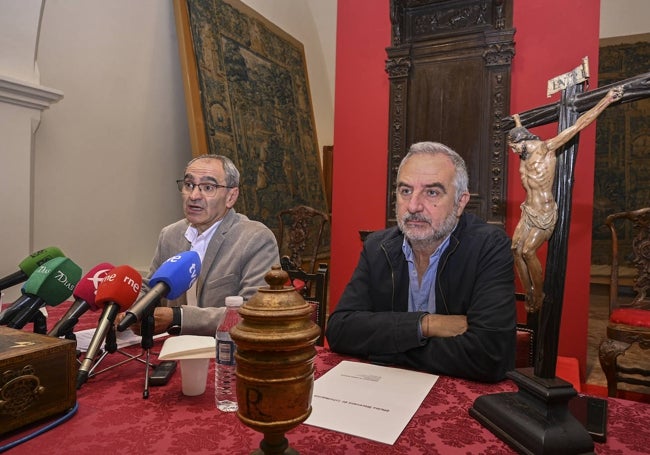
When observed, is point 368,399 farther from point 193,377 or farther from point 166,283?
point 166,283

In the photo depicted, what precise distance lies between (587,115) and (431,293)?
39.4 inches

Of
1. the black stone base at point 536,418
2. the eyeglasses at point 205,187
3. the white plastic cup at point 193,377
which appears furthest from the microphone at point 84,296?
the eyeglasses at point 205,187

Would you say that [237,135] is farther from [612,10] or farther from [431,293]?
[612,10]

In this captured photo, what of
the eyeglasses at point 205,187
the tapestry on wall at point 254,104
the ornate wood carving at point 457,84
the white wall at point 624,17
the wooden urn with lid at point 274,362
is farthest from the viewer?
the white wall at point 624,17

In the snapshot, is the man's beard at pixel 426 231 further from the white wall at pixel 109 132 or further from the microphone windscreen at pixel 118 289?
the white wall at pixel 109 132

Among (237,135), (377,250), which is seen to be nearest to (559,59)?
(377,250)

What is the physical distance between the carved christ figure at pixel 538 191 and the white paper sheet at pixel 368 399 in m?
0.40

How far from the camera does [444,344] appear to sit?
4.57 ft

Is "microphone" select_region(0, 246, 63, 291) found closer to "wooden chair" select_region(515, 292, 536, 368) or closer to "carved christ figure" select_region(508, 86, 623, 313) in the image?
"carved christ figure" select_region(508, 86, 623, 313)

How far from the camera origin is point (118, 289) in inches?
43.9

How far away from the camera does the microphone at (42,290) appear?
124 centimetres

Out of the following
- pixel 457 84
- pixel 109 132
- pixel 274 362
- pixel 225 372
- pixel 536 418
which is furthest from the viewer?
pixel 109 132

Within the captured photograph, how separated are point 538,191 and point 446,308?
887 millimetres

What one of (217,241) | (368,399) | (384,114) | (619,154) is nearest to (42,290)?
(368,399)
